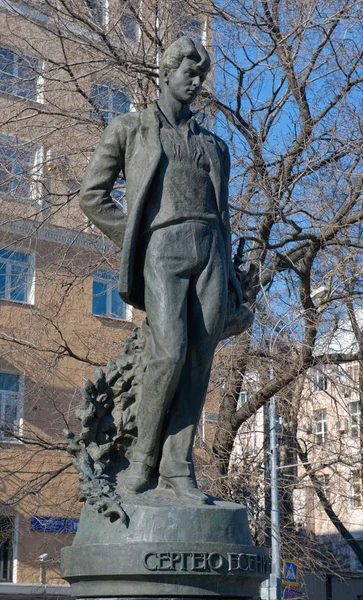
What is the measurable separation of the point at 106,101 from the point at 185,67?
10.0 metres

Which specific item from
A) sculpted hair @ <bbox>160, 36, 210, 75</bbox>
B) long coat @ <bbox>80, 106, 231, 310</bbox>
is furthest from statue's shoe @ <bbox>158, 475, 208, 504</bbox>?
sculpted hair @ <bbox>160, 36, 210, 75</bbox>

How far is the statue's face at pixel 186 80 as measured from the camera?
5961mm

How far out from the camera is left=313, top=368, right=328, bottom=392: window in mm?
14639

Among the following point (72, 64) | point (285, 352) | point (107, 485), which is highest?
point (72, 64)

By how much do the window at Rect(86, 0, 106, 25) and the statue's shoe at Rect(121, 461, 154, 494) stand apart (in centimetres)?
1064

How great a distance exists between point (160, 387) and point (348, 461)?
33.6ft

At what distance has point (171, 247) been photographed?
225 inches

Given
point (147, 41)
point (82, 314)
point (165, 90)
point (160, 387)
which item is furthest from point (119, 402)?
point (82, 314)

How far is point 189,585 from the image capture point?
17.0 feet

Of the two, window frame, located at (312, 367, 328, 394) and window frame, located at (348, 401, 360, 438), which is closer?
window frame, located at (312, 367, 328, 394)

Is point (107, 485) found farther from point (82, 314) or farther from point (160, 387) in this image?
point (82, 314)

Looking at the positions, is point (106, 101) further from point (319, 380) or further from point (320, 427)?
point (320, 427)

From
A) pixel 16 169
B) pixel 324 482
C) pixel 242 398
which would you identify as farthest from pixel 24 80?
pixel 324 482

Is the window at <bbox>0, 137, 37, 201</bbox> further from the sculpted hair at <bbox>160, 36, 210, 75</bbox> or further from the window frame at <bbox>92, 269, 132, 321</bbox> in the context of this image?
the sculpted hair at <bbox>160, 36, 210, 75</bbox>
